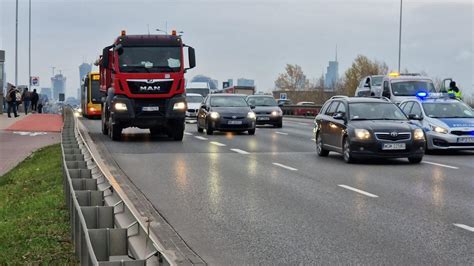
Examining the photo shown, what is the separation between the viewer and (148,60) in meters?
22.3

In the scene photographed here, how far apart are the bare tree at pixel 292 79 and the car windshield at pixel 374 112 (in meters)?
119

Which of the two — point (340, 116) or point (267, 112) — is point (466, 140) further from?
point (267, 112)

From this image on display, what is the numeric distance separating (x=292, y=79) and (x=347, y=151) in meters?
122

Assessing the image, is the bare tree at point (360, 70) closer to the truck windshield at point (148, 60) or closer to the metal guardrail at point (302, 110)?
the metal guardrail at point (302, 110)

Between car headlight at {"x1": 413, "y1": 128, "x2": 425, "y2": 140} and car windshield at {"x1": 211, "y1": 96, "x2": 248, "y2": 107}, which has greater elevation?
car windshield at {"x1": 211, "y1": 96, "x2": 248, "y2": 107}

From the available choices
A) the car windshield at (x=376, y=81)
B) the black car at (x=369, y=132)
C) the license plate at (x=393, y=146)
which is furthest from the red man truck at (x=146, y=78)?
the car windshield at (x=376, y=81)

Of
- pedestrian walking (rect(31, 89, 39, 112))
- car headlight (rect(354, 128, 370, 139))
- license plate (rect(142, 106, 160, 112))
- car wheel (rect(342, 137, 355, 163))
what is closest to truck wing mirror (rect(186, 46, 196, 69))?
license plate (rect(142, 106, 160, 112))

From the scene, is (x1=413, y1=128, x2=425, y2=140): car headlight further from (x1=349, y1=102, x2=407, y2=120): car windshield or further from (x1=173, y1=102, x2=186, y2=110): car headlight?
(x1=173, y1=102, x2=186, y2=110): car headlight

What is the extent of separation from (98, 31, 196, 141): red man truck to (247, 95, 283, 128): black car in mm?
11652

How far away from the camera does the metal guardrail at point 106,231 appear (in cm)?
476

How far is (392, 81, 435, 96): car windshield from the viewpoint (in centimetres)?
2983

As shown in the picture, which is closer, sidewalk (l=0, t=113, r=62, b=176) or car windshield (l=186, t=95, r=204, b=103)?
sidewalk (l=0, t=113, r=62, b=176)

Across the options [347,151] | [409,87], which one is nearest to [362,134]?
[347,151]

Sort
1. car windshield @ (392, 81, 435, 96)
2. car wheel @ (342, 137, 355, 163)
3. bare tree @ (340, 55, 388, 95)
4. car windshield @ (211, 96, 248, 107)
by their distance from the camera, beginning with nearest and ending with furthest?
car wheel @ (342, 137, 355, 163) → car windshield @ (211, 96, 248, 107) → car windshield @ (392, 81, 435, 96) → bare tree @ (340, 55, 388, 95)
